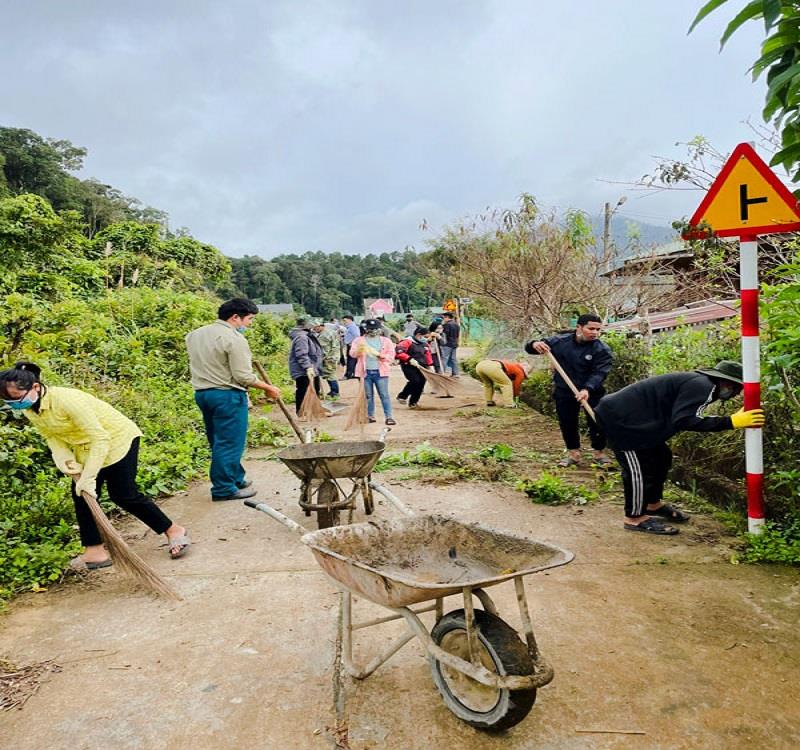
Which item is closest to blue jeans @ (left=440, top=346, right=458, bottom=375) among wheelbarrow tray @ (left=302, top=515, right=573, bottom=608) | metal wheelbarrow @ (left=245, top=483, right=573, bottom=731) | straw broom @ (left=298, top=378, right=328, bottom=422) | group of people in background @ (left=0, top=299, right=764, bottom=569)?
straw broom @ (left=298, top=378, right=328, bottom=422)

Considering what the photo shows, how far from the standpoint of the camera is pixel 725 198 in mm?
3805

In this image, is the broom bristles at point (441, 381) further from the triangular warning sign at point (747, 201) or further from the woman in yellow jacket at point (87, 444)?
the triangular warning sign at point (747, 201)

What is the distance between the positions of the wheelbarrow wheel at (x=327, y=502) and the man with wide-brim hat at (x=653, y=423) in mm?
2124

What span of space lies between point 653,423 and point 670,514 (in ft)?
2.66

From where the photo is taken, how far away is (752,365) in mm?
3832

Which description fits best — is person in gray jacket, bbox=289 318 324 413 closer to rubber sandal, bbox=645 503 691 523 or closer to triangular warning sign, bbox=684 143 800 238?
rubber sandal, bbox=645 503 691 523

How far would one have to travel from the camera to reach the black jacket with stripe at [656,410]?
13.4ft

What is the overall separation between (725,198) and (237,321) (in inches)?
154

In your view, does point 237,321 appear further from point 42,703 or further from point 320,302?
point 320,302

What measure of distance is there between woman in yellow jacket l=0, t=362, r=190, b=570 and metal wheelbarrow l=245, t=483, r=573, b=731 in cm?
198

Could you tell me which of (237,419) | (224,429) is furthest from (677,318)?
(224,429)

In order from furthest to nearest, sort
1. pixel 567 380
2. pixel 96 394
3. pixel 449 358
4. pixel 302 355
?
pixel 449 358
pixel 302 355
pixel 96 394
pixel 567 380

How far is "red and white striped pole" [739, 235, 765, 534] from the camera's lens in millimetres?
3779

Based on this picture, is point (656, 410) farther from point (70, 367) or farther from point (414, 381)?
point (414, 381)
